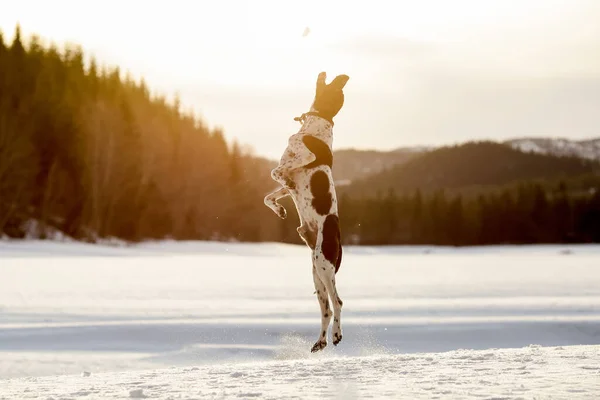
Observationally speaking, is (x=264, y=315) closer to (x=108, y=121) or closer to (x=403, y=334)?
(x=403, y=334)

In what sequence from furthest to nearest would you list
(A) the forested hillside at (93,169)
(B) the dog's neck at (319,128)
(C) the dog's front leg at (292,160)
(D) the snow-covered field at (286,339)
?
(A) the forested hillside at (93,169) → (B) the dog's neck at (319,128) → (C) the dog's front leg at (292,160) → (D) the snow-covered field at (286,339)

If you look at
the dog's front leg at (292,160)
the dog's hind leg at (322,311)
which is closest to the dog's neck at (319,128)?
the dog's front leg at (292,160)

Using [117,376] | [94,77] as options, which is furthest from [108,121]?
[117,376]

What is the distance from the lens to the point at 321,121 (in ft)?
19.5

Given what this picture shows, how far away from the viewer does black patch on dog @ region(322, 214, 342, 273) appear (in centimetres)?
598

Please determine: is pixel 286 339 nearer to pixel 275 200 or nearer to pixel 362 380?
pixel 275 200

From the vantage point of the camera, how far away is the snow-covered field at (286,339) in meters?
5.44

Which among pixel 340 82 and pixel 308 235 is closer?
pixel 340 82

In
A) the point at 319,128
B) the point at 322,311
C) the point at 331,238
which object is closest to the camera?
the point at 319,128

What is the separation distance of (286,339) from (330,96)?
439 centimetres

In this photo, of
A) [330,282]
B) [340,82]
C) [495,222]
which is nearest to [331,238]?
[330,282]

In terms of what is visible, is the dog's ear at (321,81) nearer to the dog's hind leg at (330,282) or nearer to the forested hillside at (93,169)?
the dog's hind leg at (330,282)

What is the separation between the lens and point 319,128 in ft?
19.5

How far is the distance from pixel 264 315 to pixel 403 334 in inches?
106
